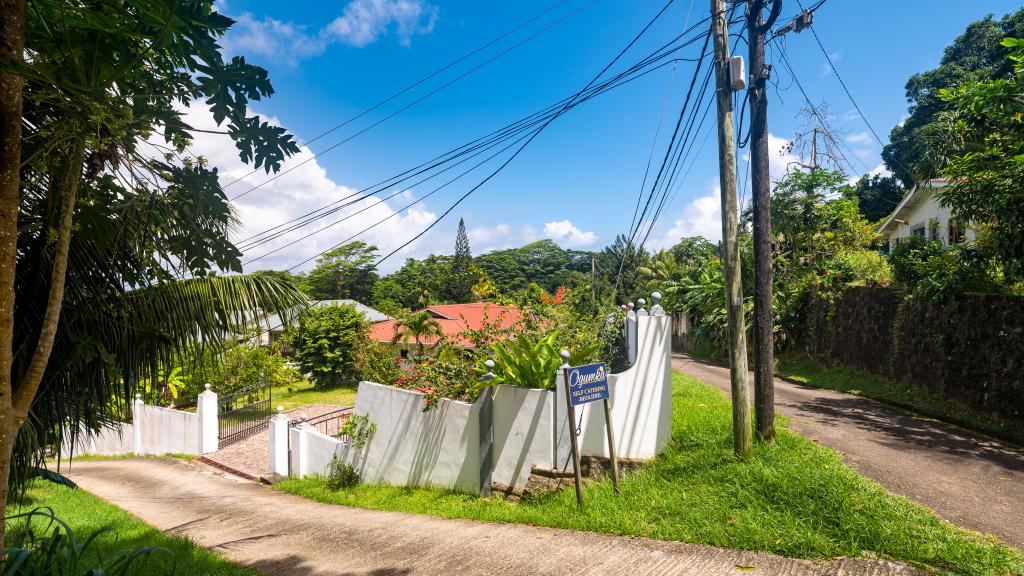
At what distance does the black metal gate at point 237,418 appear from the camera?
1566 cm

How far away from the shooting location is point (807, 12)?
22.0 feet

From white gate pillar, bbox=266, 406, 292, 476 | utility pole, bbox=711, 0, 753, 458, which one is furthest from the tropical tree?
white gate pillar, bbox=266, 406, 292, 476

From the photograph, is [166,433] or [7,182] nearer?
[7,182]

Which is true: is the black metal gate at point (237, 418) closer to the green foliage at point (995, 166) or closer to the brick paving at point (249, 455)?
the brick paving at point (249, 455)

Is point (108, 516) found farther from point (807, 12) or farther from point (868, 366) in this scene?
point (868, 366)

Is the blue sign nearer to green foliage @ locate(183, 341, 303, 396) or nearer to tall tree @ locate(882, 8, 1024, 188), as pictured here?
green foliage @ locate(183, 341, 303, 396)

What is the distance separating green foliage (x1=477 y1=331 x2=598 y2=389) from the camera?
740 cm

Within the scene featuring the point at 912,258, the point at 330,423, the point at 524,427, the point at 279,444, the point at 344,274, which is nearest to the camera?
the point at 524,427

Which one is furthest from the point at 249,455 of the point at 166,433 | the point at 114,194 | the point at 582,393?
the point at 114,194

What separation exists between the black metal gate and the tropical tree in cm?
1187

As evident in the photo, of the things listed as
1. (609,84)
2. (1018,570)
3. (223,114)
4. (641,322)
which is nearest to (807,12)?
(609,84)

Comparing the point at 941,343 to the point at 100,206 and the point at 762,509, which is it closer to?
the point at 762,509

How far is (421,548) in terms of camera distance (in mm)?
5539

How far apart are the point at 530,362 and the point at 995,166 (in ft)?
24.9
